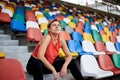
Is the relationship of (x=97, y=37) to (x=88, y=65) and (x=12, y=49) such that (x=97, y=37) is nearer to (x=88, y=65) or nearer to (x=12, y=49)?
(x=88, y=65)

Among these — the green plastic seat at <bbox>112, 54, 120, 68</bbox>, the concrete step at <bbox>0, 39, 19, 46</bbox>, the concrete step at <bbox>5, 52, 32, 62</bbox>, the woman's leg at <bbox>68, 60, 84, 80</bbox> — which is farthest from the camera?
the green plastic seat at <bbox>112, 54, 120, 68</bbox>

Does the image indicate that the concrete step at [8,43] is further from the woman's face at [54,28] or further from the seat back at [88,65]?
the woman's face at [54,28]

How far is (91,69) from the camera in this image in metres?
2.61

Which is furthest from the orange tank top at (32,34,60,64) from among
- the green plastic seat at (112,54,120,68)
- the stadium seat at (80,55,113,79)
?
the green plastic seat at (112,54,120,68)

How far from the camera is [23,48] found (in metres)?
2.78

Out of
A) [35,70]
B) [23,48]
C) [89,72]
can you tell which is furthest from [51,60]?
[23,48]

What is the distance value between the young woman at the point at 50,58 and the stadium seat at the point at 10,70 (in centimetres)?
14

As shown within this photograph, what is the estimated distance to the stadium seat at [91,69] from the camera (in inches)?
95.3

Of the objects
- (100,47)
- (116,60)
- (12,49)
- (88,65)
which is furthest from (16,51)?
(100,47)

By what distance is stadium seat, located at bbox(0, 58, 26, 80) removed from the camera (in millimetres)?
1541

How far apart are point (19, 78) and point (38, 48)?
13.4 inches

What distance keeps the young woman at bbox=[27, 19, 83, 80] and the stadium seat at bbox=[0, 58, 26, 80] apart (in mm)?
141

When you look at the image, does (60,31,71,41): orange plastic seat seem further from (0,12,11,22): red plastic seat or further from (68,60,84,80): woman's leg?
(68,60,84,80): woman's leg

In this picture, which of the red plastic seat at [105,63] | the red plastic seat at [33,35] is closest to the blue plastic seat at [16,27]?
the red plastic seat at [33,35]
